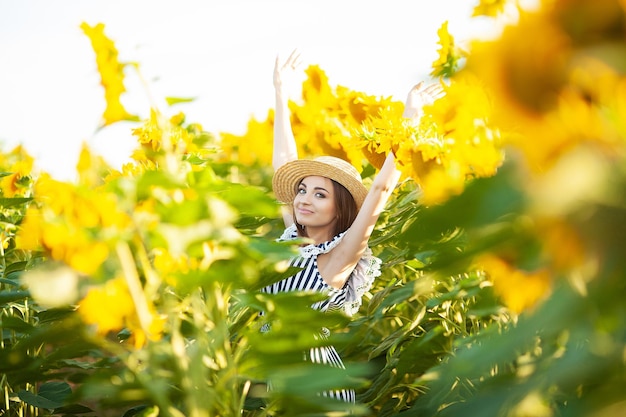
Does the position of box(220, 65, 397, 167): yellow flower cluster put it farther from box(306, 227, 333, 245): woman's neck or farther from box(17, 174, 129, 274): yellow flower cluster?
box(17, 174, 129, 274): yellow flower cluster

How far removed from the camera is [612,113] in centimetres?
64

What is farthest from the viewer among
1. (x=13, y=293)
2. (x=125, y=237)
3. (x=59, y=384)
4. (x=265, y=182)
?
(x=265, y=182)

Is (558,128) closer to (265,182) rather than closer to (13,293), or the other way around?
(13,293)

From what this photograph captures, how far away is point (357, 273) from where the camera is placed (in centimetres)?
284

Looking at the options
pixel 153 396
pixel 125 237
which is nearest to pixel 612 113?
pixel 125 237

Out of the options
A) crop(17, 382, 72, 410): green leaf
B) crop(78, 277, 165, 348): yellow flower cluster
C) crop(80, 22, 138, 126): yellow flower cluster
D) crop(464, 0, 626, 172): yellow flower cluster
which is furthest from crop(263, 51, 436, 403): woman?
crop(464, 0, 626, 172): yellow flower cluster

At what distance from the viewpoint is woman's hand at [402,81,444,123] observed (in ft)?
7.99

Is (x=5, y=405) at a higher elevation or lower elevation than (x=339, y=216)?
lower

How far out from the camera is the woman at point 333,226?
8.58 feet

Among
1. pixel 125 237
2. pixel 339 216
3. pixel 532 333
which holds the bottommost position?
pixel 532 333

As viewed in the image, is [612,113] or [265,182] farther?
[265,182]

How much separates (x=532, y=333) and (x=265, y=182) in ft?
14.5

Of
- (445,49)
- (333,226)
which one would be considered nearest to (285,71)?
(333,226)

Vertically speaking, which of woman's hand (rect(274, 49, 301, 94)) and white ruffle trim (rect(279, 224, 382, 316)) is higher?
woman's hand (rect(274, 49, 301, 94))
